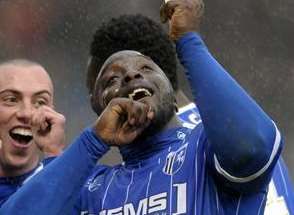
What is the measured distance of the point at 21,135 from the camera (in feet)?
11.0

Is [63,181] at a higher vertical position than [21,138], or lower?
lower

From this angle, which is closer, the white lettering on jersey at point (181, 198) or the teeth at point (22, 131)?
the white lettering on jersey at point (181, 198)

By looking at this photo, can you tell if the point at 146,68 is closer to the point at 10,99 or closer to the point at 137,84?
the point at 137,84

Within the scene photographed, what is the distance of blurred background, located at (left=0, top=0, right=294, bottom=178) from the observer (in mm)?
5773

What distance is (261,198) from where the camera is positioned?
2471 mm

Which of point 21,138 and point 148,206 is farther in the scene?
point 21,138

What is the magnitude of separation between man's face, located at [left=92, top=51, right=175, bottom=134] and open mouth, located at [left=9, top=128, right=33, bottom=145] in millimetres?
610

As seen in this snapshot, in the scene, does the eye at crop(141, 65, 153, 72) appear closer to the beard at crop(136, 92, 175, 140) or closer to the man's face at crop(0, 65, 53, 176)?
the beard at crop(136, 92, 175, 140)

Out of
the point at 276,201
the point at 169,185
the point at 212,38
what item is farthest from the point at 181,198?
the point at 212,38

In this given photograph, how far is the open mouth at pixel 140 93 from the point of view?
2613 mm

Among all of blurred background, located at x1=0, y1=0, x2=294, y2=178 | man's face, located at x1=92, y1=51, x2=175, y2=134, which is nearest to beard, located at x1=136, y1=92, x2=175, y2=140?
man's face, located at x1=92, y1=51, x2=175, y2=134

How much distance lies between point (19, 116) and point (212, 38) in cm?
272

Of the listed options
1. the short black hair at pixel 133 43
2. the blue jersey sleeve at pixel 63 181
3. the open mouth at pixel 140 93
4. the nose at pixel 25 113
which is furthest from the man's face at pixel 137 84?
the nose at pixel 25 113

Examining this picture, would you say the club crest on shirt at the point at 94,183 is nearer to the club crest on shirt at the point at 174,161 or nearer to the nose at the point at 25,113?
the club crest on shirt at the point at 174,161
